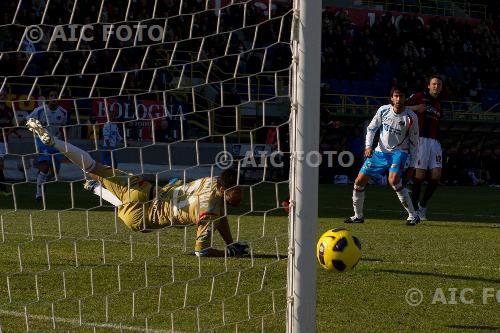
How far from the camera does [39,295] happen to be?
653 centimetres

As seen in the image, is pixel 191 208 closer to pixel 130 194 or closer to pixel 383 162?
pixel 130 194

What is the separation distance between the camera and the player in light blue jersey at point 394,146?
1264cm

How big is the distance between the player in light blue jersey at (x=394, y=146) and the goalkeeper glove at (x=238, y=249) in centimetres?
405

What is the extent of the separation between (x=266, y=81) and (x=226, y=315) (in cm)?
1529

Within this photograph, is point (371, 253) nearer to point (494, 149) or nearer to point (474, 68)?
point (494, 149)

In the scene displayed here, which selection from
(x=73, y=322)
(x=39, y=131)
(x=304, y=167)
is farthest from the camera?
(x=39, y=131)

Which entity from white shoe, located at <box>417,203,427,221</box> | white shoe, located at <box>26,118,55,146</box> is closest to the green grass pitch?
white shoe, located at <box>26,118,55,146</box>

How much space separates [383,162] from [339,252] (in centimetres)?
544

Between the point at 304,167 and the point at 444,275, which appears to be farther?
the point at 444,275

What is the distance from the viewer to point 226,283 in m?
7.19

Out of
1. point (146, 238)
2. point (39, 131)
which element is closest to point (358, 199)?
point (146, 238)

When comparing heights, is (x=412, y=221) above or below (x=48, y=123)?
below

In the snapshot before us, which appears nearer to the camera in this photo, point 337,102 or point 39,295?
point 39,295

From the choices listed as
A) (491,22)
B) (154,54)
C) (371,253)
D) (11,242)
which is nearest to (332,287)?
(371,253)
